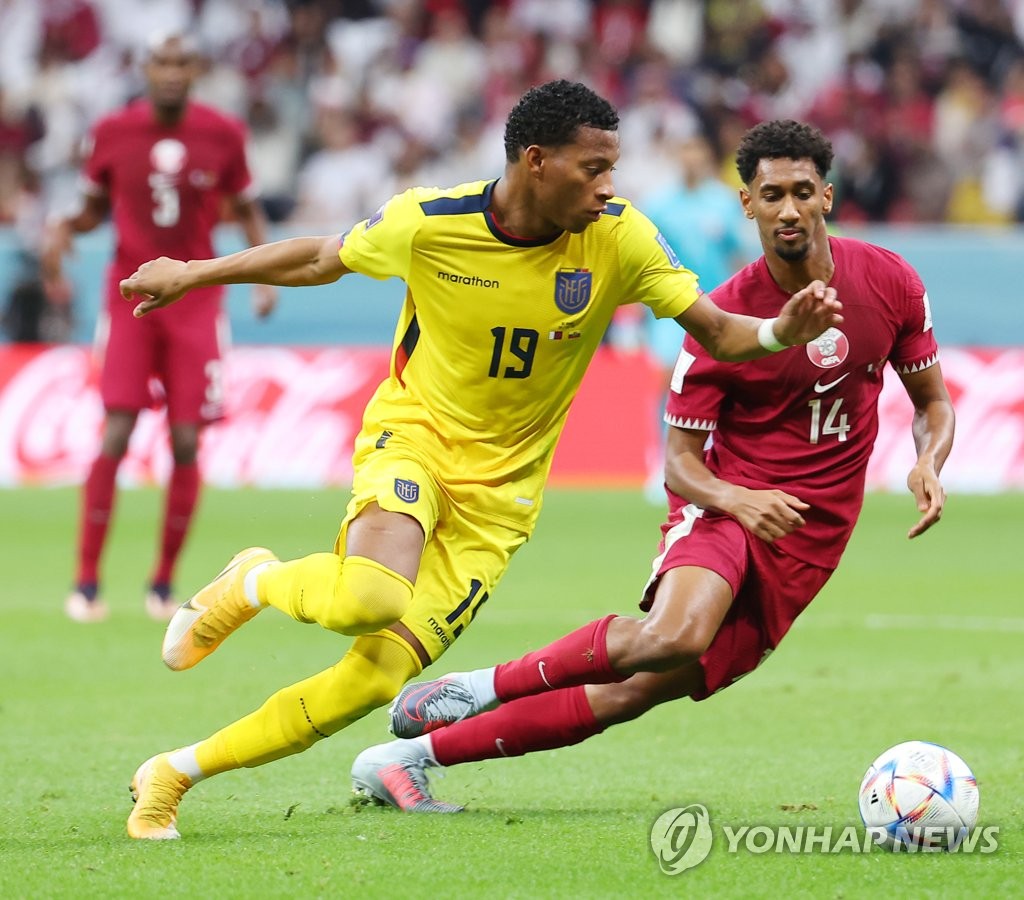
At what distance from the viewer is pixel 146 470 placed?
52.7ft

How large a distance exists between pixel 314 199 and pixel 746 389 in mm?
14316

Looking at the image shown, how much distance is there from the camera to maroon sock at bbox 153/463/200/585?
9.63m

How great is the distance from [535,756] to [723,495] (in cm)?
158

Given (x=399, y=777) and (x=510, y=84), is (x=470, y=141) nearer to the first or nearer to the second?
(x=510, y=84)

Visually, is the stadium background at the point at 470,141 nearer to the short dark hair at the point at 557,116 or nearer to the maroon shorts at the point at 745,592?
the maroon shorts at the point at 745,592

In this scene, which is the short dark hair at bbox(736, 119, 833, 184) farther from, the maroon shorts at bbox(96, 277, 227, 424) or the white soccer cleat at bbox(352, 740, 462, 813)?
the maroon shorts at bbox(96, 277, 227, 424)

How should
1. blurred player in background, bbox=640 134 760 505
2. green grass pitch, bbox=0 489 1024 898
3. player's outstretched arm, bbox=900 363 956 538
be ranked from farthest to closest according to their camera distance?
1. blurred player in background, bbox=640 134 760 505
2. player's outstretched arm, bbox=900 363 956 538
3. green grass pitch, bbox=0 489 1024 898

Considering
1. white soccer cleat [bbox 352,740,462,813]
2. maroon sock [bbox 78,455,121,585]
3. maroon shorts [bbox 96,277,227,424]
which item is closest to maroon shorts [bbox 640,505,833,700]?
white soccer cleat [bbox 352,740,462,813]

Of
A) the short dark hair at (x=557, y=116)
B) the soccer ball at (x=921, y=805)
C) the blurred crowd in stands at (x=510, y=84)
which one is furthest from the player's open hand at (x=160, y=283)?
the blurred crowd in stands at (x=510, y=84)

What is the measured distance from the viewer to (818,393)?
18.4 feet

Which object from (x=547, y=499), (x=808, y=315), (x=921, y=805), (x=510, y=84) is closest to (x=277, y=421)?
(x=547, y=499)

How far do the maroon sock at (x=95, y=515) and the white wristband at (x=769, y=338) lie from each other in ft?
17.4

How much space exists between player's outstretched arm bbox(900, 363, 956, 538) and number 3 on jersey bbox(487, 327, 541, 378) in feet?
3.87

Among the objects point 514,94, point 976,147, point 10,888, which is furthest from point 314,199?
point 10,888
